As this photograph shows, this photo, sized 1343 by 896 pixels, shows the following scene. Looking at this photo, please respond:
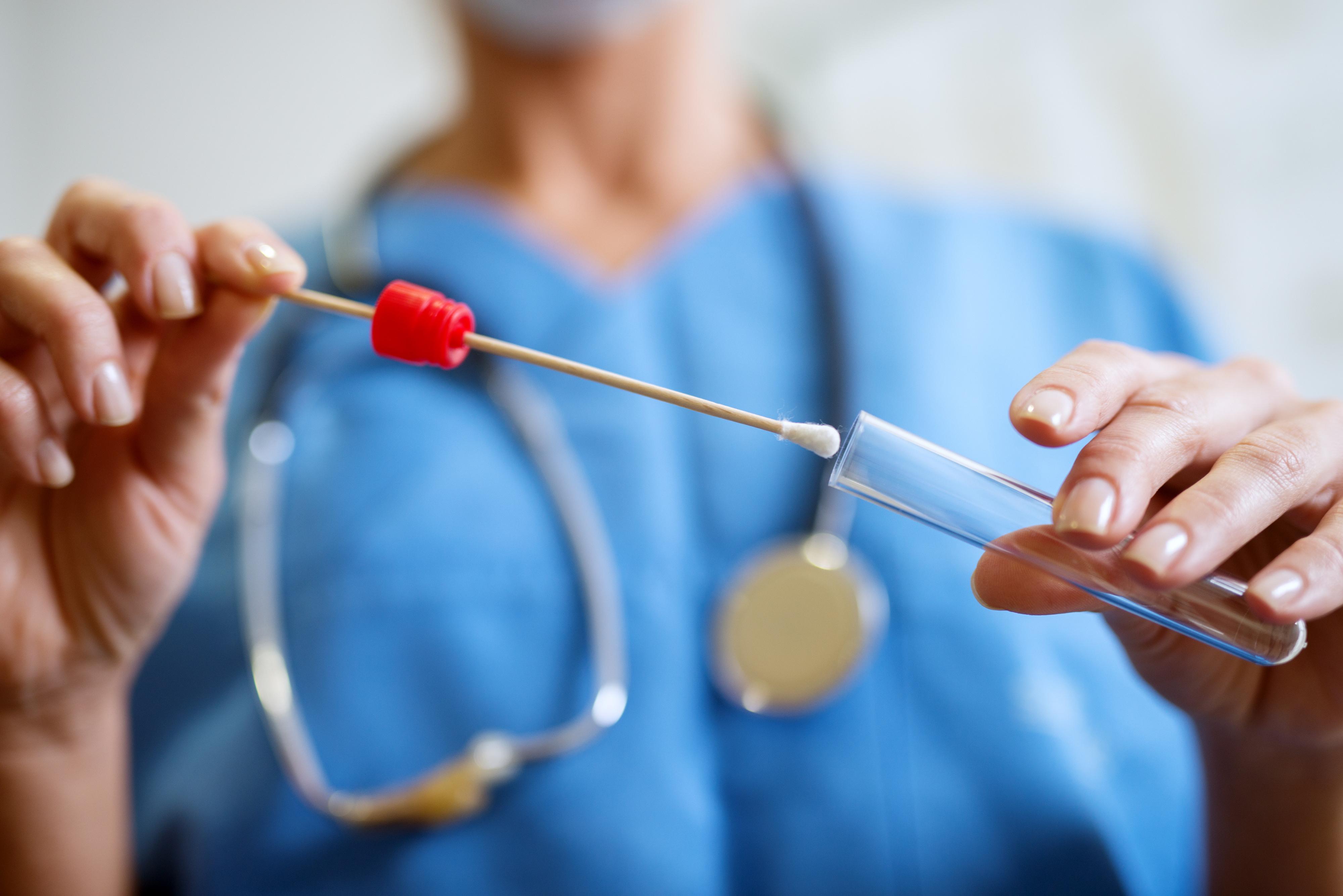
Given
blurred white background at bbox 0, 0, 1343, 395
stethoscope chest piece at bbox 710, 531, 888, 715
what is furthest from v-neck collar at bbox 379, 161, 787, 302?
stethoscope chest piece at bbox 710, 531, 888, 715

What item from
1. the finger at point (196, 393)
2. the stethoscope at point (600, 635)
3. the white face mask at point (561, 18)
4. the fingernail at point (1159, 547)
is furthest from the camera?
the white face mask at point (561, 18)

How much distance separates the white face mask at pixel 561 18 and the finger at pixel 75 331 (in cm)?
43

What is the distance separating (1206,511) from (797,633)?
28 cm

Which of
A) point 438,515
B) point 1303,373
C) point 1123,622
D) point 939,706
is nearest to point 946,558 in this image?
point 939,706

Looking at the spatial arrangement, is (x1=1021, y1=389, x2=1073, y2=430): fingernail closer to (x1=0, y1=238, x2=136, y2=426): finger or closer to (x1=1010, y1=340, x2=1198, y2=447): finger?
(x1=1010, y1=340, x2=1198, y2=447): finger

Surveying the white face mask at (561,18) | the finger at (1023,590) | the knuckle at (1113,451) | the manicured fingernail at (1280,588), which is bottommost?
the finger at (1023,590)

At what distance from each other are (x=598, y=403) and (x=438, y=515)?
14 cm

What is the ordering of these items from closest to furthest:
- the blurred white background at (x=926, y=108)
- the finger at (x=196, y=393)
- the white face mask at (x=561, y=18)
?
the finger at (x=196, y=393)
the white face mask at (x=561, y=18)
the blurred white background at (x=926, y=108)

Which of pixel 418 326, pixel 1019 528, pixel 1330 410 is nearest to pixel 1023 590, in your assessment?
pixel 1019 528

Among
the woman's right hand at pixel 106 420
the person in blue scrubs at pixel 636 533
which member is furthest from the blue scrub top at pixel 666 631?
the woman's right hand at pixel 106 420

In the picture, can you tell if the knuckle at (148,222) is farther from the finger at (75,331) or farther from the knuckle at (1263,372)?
the knuckle at (1263,372)

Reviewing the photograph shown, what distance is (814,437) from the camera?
1.07 ft

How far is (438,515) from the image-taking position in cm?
60

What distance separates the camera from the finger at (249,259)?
38cm
